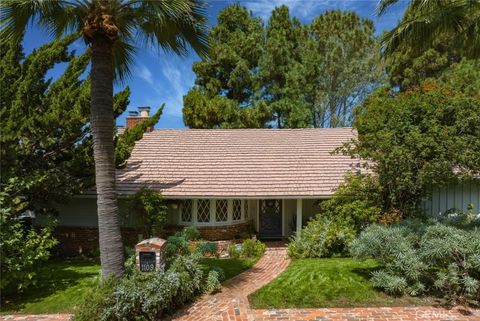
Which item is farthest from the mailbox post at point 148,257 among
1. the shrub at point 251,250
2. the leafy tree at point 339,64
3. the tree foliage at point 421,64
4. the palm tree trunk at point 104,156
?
the tree foliage at point 421,64

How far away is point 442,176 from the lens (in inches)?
451

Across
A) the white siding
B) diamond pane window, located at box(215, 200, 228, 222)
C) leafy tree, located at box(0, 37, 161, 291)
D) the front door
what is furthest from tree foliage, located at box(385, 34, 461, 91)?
leafy tree, located at box(0, 37, 161, 291)

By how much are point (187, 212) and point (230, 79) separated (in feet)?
48.3

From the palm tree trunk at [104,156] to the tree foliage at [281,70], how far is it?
17.4 metres

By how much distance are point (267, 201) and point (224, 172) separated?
2.78 meters

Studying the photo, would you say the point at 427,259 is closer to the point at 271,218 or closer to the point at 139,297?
the point at 139,297

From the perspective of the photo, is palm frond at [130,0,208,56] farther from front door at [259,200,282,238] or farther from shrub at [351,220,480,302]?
front door at [259,200,282,238]

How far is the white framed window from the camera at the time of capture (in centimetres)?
1467

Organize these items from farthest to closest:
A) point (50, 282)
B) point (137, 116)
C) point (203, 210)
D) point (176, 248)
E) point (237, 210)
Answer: point (137, 116) → point (237, 210) → point (203, 210) → point (176, 248) → point (50, 282)

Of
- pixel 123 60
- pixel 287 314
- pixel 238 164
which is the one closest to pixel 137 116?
pixel 238 164

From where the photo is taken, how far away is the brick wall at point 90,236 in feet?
47.2

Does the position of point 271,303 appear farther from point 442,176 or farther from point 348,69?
point 348,69

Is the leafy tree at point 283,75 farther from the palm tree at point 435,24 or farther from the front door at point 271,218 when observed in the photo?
the palm tree at point 435,24

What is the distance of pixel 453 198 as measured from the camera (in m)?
14.4
